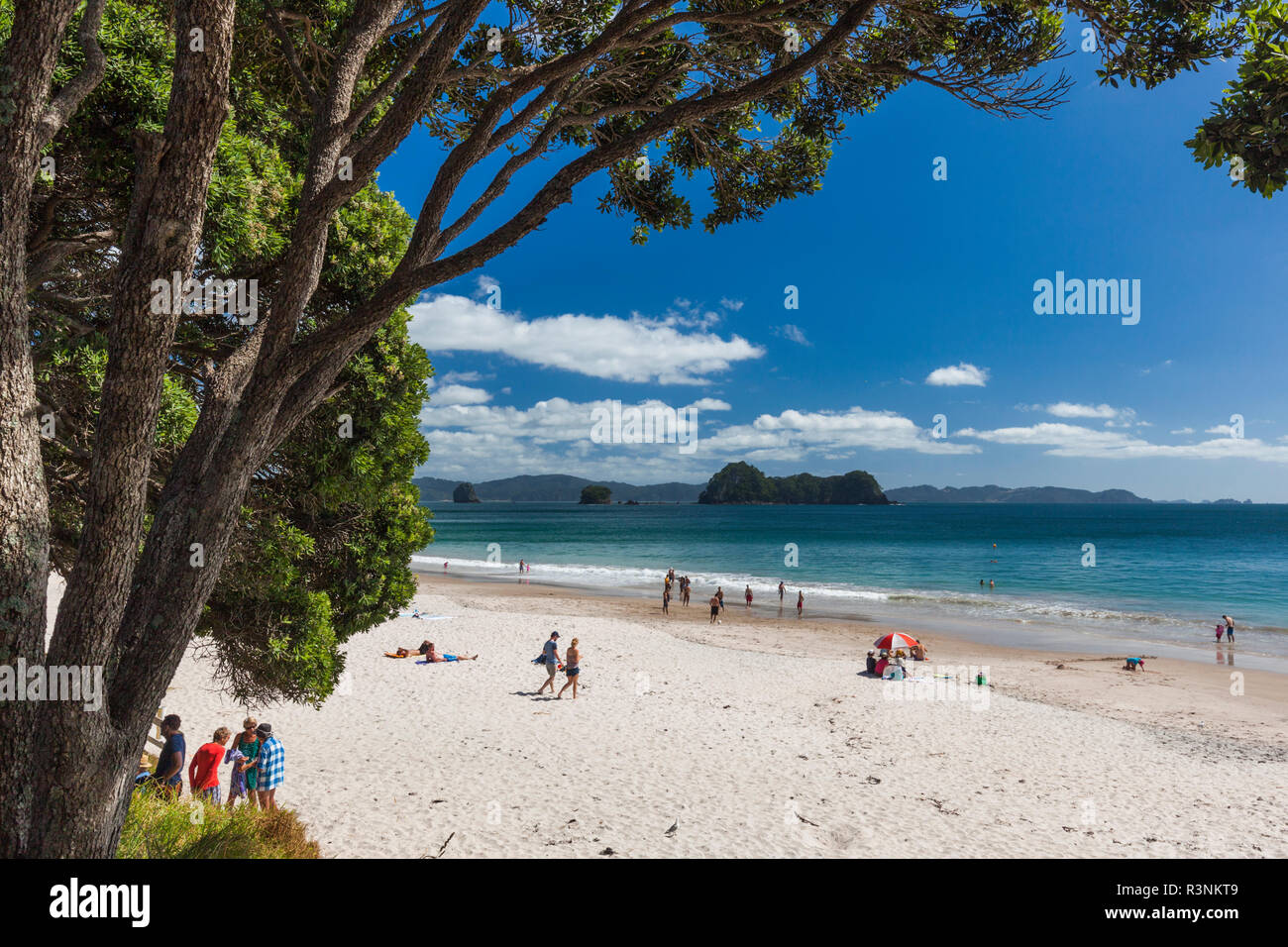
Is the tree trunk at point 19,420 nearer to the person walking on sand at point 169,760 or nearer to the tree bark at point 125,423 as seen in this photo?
the tree bark at point 125,423

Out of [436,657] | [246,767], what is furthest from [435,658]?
[246,767]

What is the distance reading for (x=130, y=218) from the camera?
11.1ft

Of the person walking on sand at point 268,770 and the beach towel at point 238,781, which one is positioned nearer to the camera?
the person walking on sand at point 268,770

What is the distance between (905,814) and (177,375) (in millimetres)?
10882

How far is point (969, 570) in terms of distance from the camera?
198ft

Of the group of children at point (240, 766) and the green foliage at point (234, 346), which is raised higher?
the green foliage at point (234, 346)

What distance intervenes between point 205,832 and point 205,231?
5257mm

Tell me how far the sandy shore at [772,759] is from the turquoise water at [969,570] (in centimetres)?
1538

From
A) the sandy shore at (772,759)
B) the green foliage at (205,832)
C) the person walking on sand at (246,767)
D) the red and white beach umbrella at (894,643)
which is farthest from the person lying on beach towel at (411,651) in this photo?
the red and white beach umbrella at (894,643)

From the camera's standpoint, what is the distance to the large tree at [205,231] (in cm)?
327

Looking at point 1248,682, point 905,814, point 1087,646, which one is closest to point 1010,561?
point 1087,646

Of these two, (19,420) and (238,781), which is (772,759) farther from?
(19,420)

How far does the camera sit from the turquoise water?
3616cm
